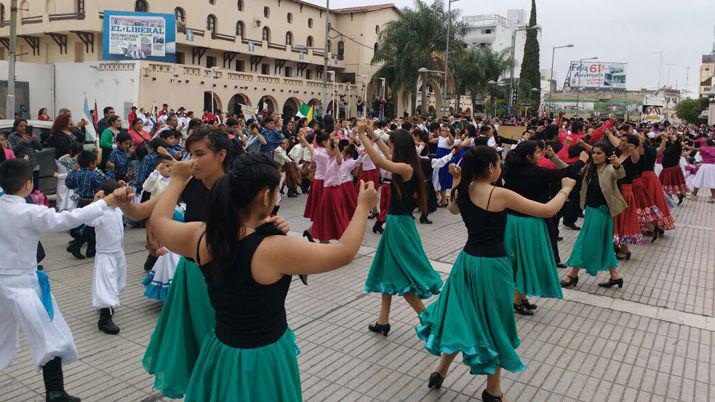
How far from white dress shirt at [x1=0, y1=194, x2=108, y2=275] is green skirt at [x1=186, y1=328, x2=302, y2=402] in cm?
167

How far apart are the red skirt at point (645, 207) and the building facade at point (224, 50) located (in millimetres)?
18557

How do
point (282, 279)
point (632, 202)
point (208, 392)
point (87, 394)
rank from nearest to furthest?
point (282, 279) < point (208, 392) < point (87, 394) < point (632, 202)

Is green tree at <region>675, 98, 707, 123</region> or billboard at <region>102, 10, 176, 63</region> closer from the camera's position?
billboard at <region>102, 10, 176, 63</region>

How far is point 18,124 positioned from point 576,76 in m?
73.1

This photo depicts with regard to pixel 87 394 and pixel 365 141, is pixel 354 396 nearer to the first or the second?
pixel 87 394

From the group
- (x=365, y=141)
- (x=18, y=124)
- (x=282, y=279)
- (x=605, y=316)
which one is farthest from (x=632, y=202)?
(x=18, y=124)

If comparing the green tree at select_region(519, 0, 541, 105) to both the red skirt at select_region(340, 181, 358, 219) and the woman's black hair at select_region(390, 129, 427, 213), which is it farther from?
the woman's black hair at select_region(390, 129, 427, 213)

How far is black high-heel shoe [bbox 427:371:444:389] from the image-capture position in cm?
432

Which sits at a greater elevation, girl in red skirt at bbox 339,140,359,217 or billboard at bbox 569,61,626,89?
billboard at bbox 569,61,626,89

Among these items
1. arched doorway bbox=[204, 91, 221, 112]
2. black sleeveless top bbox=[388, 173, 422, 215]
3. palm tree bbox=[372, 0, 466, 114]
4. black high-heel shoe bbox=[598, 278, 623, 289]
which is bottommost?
black high-heel shoe bbox=[598, 278, 623, 289]

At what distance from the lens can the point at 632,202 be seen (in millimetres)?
8211

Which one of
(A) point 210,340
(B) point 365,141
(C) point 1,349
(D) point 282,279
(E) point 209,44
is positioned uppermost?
(E) point 209,44

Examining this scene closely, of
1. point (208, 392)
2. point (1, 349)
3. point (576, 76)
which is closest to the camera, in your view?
point (208, 392)

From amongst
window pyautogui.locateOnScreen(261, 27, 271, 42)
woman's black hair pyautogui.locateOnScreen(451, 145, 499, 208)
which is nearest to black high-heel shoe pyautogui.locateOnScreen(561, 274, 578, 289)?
woman's black hair pyautogui.locateOnScreen(451, 145, 499, 208)
